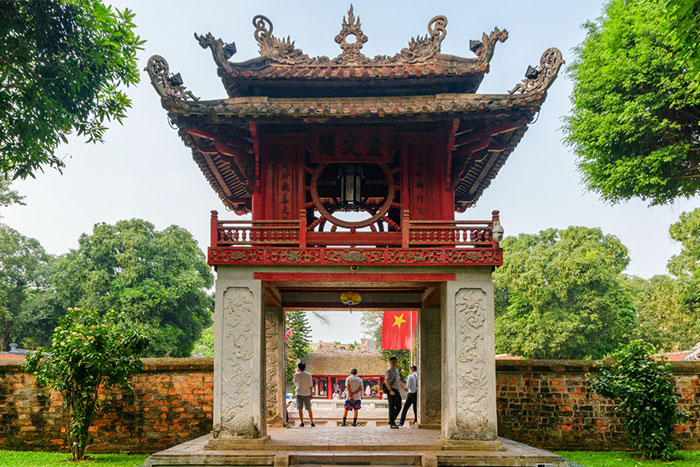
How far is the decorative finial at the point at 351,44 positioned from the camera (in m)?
9.86

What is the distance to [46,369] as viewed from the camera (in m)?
10.8

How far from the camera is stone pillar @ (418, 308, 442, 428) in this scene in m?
11.3

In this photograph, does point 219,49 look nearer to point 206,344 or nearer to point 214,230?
point 214,230

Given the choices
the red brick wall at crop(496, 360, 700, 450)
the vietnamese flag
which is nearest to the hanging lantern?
the red brick wall at crop(496, 360, 700, 450)

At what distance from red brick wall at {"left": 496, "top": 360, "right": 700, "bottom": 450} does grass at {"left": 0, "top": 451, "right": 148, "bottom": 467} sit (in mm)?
7317

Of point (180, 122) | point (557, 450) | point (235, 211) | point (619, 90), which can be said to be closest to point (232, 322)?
point (180, 122)

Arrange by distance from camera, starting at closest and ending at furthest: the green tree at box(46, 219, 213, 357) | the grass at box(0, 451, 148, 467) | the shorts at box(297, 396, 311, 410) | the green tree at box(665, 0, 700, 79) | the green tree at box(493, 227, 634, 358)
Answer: the green tree at box(665, 0, 700, 79) < the grass at box(0, 451, 148, 467) < the shorts at box(297, 396, 311, 410) < the green tree at box(493, 227, 634, 358) < the green tree at box(46, 219, 213, 357)

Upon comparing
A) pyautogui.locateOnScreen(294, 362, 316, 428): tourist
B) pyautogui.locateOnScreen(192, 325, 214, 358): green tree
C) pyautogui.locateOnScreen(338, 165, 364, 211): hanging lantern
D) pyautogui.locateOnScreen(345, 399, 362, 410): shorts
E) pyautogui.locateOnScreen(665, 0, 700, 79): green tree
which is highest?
pyautogui.locateOnScreen(665, 0, 700, 79): green tree

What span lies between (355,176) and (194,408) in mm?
6000

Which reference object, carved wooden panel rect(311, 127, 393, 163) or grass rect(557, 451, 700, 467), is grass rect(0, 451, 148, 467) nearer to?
carved wooden panel rect(311, 127, 393, 163)

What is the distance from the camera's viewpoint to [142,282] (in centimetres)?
2916

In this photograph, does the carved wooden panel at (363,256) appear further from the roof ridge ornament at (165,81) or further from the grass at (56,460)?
the grass at (56,460)

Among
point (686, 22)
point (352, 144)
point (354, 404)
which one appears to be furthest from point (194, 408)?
point (686, 22)

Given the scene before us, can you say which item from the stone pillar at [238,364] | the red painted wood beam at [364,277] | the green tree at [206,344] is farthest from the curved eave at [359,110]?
the green tree at [206,344]
